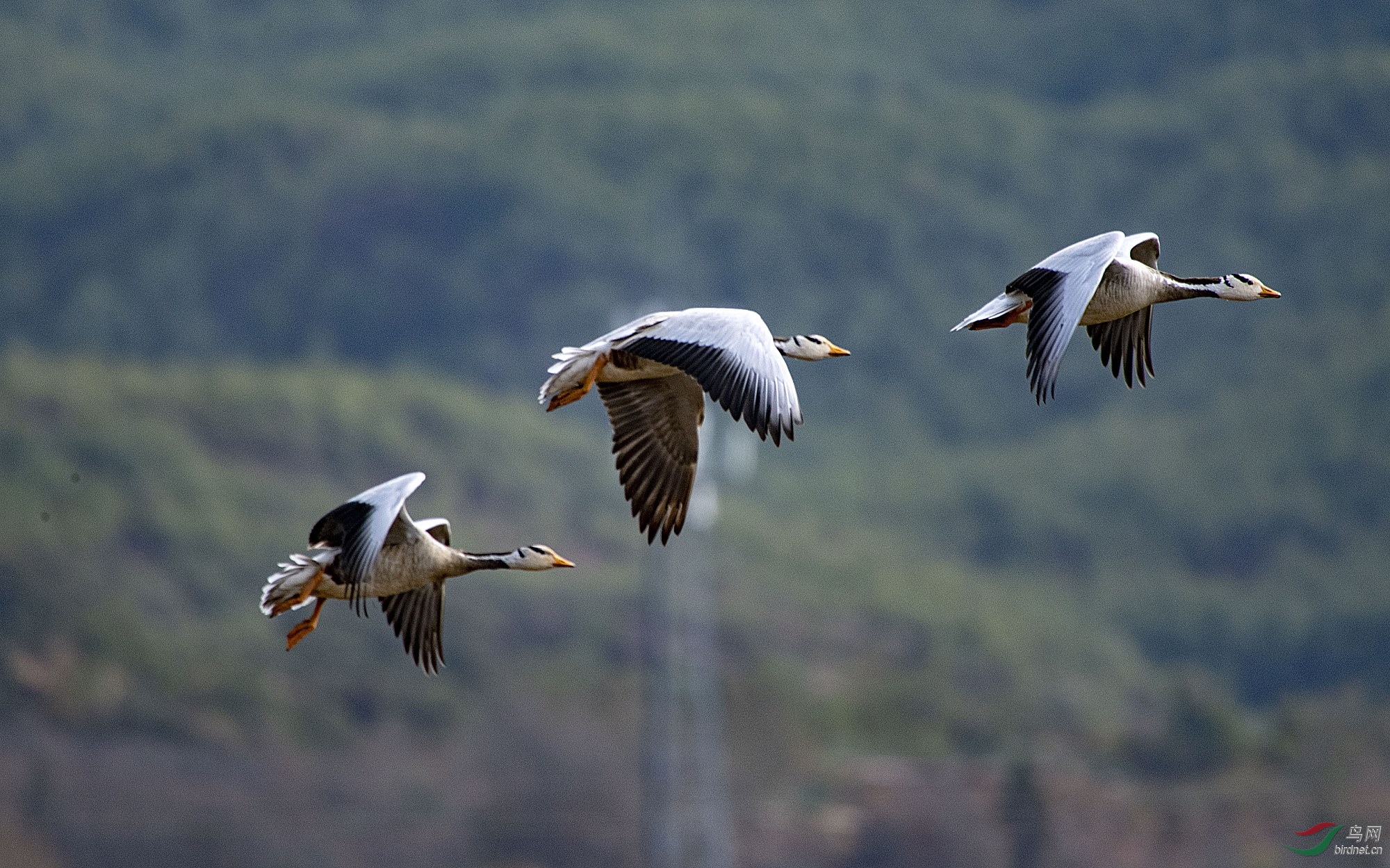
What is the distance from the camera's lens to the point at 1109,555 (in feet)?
202

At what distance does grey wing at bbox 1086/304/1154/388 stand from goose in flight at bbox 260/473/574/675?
12.6ft

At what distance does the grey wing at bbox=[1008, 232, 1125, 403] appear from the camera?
12.4 metres

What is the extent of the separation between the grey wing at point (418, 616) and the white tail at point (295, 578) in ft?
3.36

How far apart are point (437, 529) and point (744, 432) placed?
3659 centimetres

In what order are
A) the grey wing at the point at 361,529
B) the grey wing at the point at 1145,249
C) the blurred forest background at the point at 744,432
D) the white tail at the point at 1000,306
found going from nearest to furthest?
the grey wing at the point at 361,529 < the white tail at the point at 1000,306 < the grey wing at the point at 1145,249 < the blurred forest background at the point at 744,432

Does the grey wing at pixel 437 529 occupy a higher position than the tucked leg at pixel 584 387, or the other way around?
the tucked leg at pixel 584 387

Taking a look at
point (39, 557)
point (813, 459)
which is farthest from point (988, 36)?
point (39, 557)

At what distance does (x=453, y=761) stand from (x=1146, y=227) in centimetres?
3575

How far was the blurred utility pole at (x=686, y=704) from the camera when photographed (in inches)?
1570

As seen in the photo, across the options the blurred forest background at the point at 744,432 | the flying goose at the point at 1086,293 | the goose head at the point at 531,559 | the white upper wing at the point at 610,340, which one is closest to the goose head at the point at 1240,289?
the flying goose at the point at 1086,293

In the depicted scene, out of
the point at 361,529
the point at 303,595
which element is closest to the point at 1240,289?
the point at 361,529

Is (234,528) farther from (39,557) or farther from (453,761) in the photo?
Result: (453,761)

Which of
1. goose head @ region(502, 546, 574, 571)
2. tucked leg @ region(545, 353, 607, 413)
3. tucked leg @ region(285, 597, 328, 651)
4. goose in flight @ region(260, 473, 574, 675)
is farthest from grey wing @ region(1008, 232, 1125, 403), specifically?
tucked leg @ region(285, 597, 328, 651)

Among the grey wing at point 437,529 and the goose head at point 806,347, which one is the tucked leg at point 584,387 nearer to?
the grey wing at point 437,529
